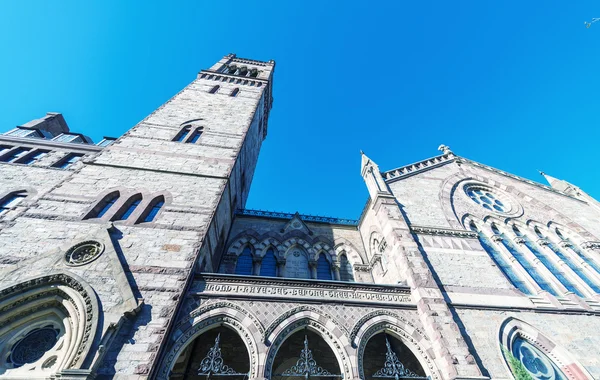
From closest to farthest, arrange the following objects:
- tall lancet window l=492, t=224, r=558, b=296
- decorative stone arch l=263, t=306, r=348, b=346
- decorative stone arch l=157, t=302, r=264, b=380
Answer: decorative stone arch l=157, t=302, r=264, b=380 < decorative stone arch l=263, t=306, r=348, b=346 < tall lancet window l=492, t=224, r=558, b=296

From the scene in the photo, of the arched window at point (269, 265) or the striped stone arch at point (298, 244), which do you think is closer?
the arched window at point (269, 265)

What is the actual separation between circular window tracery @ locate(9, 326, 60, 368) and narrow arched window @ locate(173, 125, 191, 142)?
8482mm

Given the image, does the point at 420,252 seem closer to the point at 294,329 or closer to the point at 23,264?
the point at 294,329

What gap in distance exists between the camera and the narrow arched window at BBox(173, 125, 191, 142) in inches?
494

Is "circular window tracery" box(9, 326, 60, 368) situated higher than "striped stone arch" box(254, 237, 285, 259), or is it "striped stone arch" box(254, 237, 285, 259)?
"striped stone arch" box(254, 237, 285, 259)

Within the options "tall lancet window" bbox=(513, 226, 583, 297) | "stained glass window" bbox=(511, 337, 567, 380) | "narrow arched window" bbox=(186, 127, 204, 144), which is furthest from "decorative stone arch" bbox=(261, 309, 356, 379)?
"tall lancet window" bbox=(513, 226, 583, 297)

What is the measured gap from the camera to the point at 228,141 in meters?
12.8

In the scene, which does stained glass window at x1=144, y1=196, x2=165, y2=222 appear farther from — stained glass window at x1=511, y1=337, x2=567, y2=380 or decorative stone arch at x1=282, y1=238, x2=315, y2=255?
stained glass window at x1=511, y1=337, x2=567, y2=380

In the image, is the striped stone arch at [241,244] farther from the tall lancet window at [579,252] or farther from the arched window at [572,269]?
the tall lancet window at [579,252]

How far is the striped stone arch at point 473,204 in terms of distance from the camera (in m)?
12.4

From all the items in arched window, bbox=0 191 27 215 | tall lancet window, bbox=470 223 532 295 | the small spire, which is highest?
the small spire

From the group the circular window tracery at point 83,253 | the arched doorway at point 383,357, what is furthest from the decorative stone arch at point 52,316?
the arched doorway at point 383,357

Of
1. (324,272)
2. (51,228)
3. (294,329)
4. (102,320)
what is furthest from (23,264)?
(324,272)

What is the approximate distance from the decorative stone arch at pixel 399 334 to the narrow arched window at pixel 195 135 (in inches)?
419
